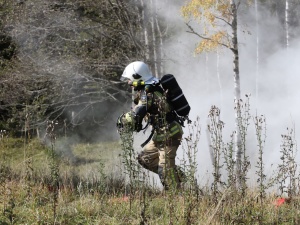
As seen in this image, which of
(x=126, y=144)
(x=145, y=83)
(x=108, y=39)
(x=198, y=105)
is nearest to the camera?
(x=126, y=144)

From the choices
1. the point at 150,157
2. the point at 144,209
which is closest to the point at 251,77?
the point at 150,157

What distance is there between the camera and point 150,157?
520 cm

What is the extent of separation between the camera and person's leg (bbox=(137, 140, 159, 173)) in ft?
17.0

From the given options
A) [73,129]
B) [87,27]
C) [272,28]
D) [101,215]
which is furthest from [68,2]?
[272,28]

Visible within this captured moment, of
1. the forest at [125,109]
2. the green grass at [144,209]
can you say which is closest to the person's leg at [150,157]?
the forest at [125,109]

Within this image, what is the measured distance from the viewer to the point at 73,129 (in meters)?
16.0

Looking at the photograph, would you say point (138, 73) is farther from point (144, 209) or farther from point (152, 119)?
point (144, 209)

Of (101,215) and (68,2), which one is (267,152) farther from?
(101,215)

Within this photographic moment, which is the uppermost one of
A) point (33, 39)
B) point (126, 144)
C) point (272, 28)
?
point (272, 28)

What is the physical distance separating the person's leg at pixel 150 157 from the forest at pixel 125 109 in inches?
11.5

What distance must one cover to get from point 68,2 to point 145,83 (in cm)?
729

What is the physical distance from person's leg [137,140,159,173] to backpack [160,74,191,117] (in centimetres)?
63

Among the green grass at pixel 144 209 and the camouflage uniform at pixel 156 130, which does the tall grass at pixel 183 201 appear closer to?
the green grass at pixel 144 209

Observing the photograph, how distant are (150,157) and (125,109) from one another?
31.6 feet
